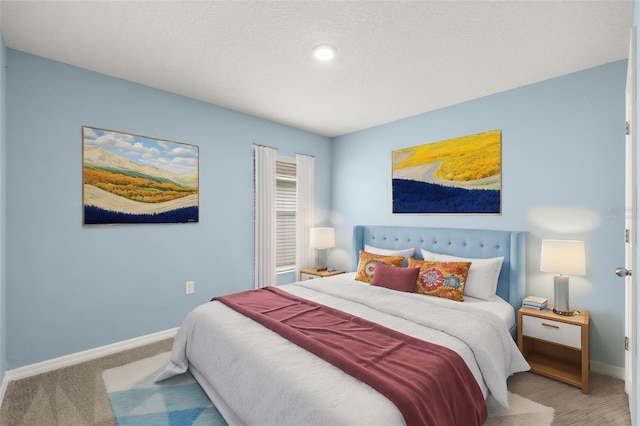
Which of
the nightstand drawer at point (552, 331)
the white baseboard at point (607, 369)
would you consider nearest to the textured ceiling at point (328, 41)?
the nightstand drawer at point (552, 331)

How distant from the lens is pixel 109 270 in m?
2.85

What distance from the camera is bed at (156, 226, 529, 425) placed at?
1.38 m

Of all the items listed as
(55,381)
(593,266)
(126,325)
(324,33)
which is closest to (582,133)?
(593,266)

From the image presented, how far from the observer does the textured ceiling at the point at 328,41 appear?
6.19 feet

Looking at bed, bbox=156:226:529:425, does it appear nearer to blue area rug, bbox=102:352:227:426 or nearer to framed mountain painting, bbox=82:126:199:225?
blue area rug, bbox=102:352:227:426

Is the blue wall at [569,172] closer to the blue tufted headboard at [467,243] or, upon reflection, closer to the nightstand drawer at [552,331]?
the blue tufted headboard at [467,243]

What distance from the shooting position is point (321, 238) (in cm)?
425

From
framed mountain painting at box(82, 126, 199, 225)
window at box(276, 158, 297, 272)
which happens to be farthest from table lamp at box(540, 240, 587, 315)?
framed mountain painting at box(82, 126, 199, 225)

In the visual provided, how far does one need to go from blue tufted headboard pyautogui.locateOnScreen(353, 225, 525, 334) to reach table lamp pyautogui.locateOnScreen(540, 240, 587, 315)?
0.30 meters

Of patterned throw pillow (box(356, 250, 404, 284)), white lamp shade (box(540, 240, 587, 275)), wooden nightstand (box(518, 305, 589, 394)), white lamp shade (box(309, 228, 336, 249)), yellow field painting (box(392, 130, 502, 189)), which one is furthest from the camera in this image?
white lamp shade (box(309, 228, 336, 249))

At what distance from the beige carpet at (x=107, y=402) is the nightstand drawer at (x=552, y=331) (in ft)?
1.08

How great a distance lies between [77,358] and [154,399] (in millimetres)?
1082

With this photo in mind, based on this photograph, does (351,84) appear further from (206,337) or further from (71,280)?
(71,280)

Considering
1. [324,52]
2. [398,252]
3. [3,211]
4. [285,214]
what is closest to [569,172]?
[398,252]
